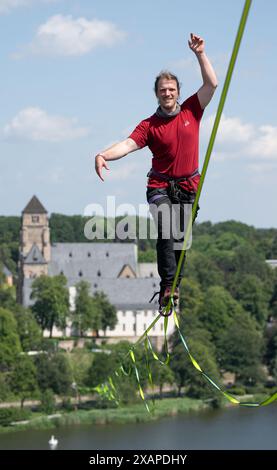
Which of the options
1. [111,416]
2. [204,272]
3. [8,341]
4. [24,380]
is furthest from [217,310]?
[111,416]

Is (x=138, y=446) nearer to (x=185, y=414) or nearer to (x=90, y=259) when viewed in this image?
(x=185, y=414)

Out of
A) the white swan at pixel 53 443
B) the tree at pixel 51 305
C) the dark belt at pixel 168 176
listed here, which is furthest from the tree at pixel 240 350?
the dark belt at pixel 168 176

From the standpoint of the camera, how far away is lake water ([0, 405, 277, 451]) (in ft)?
150

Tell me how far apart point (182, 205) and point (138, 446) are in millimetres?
39076

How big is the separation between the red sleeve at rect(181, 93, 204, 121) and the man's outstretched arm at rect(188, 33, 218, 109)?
3 cm

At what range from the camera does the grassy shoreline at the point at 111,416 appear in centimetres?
5403

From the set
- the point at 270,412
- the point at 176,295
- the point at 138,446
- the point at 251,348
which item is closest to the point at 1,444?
the point at 138,446

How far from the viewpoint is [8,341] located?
210 ft

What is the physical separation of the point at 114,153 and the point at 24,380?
54530 millimetres

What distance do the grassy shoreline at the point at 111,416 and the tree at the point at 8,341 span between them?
6332mm

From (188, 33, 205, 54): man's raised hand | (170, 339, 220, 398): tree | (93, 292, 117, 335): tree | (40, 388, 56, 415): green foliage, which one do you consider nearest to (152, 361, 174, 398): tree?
(170, 339, 220, 398): tree

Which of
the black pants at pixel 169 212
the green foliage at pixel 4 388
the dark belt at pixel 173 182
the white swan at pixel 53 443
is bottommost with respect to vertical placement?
the white swan at pixel 53 443

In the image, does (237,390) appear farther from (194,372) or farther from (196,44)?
(196,44)

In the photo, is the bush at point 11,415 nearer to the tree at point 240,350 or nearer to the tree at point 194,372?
the tree at point 194,372
